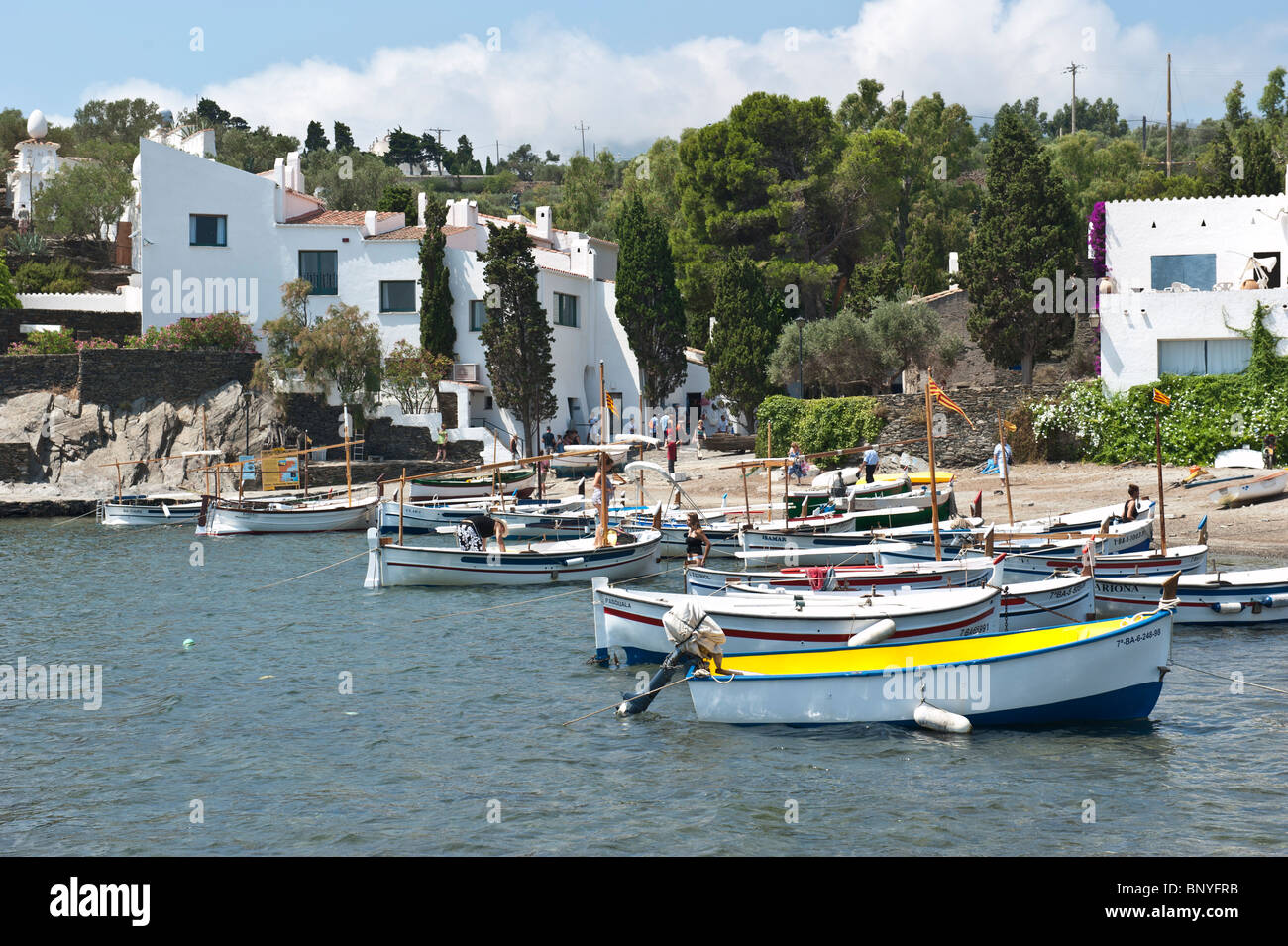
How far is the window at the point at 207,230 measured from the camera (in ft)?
202

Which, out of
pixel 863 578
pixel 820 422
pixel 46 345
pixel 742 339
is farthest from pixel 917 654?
pixel 46 345

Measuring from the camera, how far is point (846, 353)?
54.1 m

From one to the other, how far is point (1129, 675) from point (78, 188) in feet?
262

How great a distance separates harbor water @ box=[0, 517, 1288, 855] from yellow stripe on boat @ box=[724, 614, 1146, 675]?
91 cm

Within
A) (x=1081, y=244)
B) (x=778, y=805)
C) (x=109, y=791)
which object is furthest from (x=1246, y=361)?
(x=109, y=791)

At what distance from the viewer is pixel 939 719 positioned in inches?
658

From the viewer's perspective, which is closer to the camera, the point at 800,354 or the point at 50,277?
the point at 800,354

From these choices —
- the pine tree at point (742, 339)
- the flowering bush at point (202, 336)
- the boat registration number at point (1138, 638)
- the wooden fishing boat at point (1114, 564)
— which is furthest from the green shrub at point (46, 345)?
the boat registration number at point (1138, 638)

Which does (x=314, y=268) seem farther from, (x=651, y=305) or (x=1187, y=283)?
(x=1187, y=283)

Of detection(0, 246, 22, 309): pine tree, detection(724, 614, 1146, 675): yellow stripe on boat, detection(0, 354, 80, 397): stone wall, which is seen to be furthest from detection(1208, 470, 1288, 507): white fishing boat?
detection(0, 246, 22, 309): pine tree

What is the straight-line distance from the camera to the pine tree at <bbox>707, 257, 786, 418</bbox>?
A: 181 ft

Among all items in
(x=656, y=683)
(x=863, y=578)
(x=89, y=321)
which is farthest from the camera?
(x=89, y=321)

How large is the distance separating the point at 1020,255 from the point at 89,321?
155 ft
